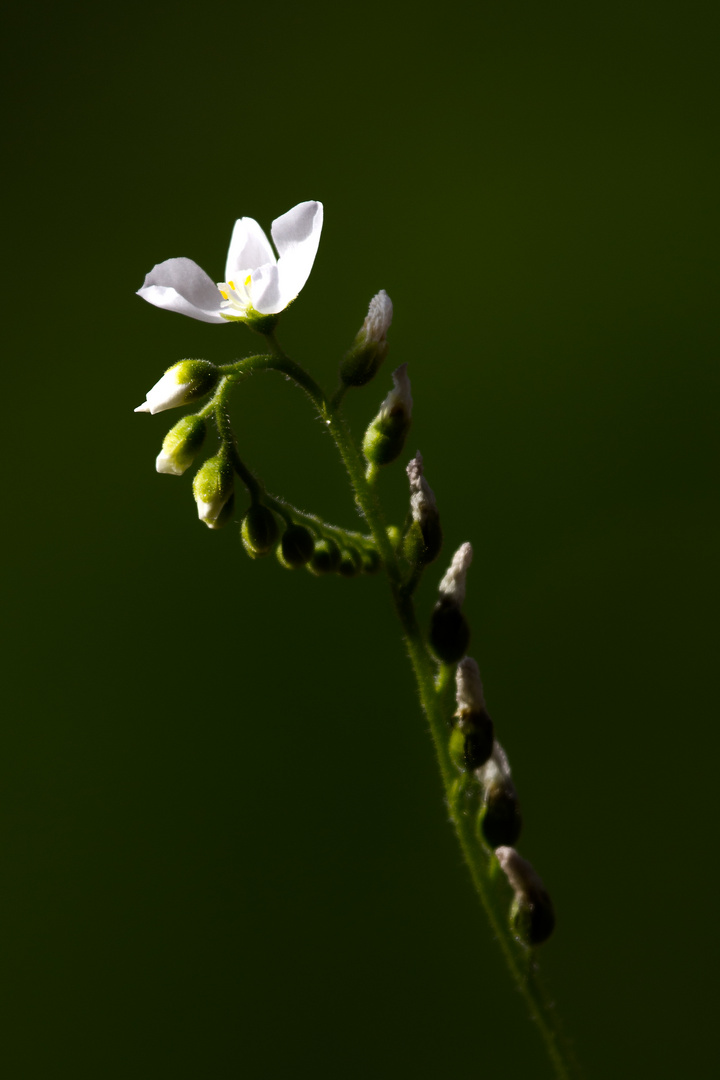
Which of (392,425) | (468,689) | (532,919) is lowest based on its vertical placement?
(532,919)

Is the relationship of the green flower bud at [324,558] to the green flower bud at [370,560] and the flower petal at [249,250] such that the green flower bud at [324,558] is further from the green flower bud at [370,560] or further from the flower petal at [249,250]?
the flower petal at [249,250]

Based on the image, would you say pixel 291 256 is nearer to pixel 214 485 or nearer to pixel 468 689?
pixel 214 485

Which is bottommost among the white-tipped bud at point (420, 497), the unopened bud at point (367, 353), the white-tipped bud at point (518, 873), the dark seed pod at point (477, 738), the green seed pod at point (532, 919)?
the green seed pod at point (532, 919)

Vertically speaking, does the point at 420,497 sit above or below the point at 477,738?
above

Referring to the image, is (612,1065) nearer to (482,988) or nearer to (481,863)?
(482,988)

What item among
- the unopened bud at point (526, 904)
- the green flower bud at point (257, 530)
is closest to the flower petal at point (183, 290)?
the green flower bud at point (257, 530)

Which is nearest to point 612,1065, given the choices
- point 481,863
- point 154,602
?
point 154,602

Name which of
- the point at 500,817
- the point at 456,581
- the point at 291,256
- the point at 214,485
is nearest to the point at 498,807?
the point at 500,817
